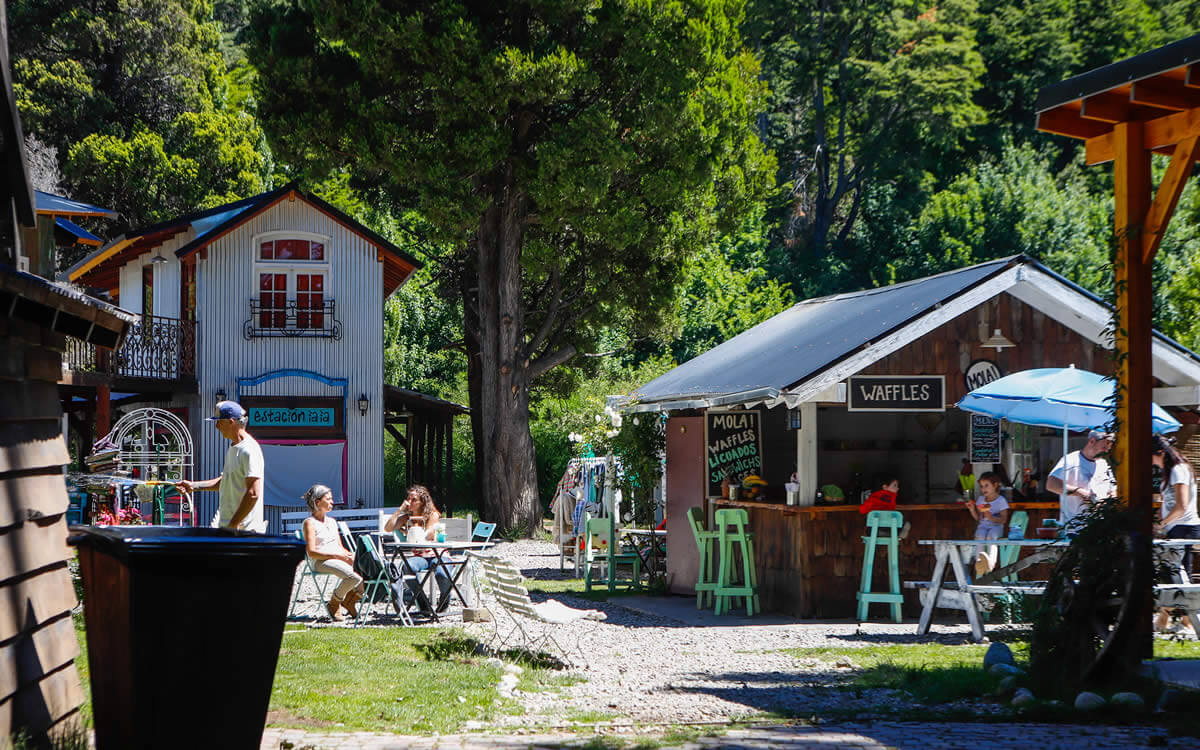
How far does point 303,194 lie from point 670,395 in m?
13.5

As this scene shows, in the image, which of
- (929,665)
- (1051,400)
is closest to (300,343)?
(1051,400)

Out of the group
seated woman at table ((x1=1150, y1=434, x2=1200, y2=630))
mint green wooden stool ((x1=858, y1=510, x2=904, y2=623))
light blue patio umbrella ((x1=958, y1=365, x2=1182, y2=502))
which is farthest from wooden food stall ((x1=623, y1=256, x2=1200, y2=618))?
seated woman at table ((x1=1150, y1=434, x2=1200, y2=630))

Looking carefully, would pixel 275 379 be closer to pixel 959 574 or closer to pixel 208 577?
pixel 959 574

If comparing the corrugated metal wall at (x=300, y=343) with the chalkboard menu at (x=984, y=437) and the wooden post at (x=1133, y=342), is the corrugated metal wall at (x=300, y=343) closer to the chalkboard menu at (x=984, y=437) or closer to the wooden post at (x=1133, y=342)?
the chalkboard menu at (x=984, y=437)

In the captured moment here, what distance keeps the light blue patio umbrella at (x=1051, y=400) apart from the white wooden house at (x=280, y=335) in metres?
17.2

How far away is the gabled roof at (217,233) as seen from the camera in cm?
2703

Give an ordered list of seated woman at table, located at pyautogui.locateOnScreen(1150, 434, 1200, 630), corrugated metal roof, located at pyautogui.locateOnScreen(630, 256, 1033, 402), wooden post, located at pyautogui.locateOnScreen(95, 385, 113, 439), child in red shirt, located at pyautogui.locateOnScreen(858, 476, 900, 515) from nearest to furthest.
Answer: seated woman at table, located at pyautogui.locateOnScreen(1150, 434, 1200, 630), child in red shirt, located at pyautogui.locateOnScreen(858, 476, 900, 515), corrugated metal roof, located at pyautogui.locateOnScreen(630, 256, 1033, 402), wooden post, located at pyautogui.locateOnScreen(95, 385, 113, 439)

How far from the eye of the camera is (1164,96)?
8.73 meters

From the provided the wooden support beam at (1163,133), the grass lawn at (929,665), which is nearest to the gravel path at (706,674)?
the grass lawn at (929,665)

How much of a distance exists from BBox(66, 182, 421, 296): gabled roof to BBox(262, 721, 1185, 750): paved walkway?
69.7 ft

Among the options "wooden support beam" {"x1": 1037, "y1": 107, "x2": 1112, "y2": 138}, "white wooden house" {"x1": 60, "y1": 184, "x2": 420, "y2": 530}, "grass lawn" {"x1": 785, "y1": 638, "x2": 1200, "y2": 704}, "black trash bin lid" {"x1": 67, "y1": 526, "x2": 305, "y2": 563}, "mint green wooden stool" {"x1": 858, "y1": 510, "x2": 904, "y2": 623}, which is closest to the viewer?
"black trash bin lid" {"x1": 67, "y1": 526, "x2": 305, "y2": 563}

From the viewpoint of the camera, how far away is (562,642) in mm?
12117

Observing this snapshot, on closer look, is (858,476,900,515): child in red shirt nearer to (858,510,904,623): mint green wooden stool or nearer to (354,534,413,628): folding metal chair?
(858,510,904,623): mint green wooden stool

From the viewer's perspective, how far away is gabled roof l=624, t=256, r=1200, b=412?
537 inches
